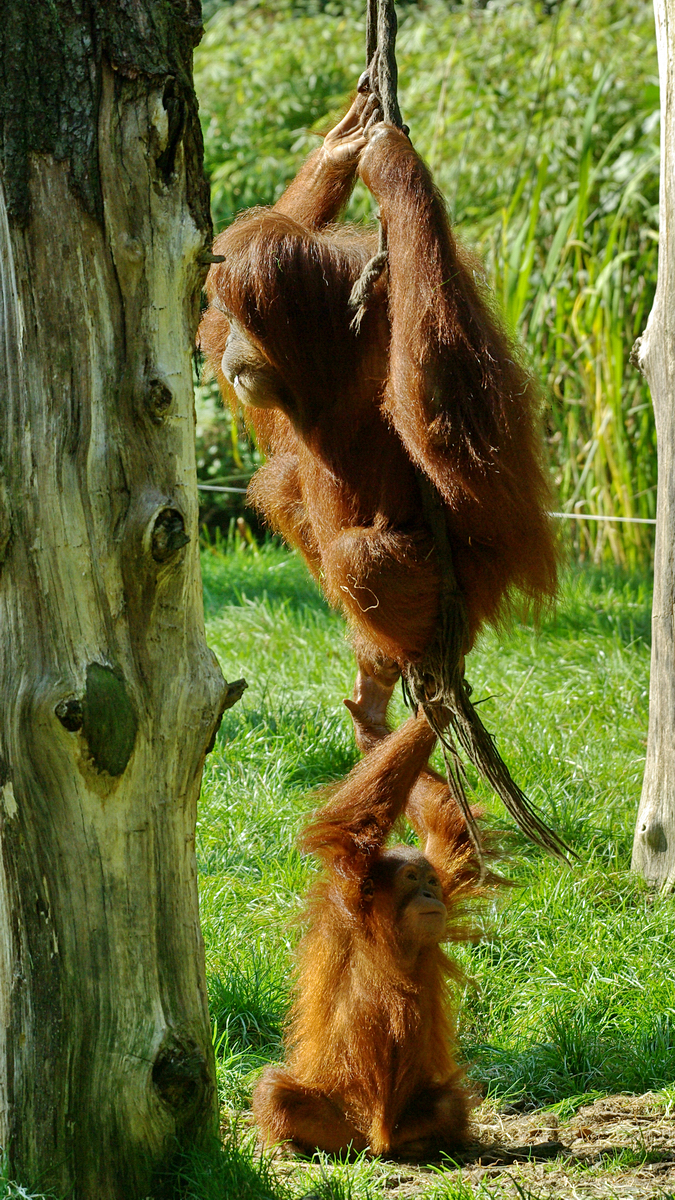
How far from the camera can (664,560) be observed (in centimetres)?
359

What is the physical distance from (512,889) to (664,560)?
1060 mm

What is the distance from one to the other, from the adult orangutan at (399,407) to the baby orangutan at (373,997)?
9.0 inches

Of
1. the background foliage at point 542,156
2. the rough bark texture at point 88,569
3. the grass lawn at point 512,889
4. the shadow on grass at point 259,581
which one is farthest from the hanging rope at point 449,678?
the background foliage at point 542,156

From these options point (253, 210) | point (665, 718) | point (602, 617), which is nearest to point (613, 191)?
point (602, 617)

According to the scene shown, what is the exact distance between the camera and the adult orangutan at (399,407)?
89.8 inches

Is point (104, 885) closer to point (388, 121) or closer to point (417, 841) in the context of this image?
point (388, 121)

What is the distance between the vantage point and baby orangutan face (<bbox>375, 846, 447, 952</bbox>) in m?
2.57

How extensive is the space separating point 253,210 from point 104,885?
1.53 meters

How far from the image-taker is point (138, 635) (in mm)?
2072

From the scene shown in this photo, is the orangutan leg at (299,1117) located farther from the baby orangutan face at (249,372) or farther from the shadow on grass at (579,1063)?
the baby orangutan face at (249,372)

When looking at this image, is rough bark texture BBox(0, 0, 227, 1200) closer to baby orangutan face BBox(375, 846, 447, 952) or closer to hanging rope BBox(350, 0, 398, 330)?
hanging rope BBox(350, 0, 398, 330)

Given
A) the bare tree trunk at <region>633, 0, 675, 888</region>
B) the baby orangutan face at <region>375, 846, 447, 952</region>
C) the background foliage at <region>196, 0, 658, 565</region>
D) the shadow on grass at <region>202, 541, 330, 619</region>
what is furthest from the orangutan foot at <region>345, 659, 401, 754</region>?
the background foliage at <region>196, 0, 658, 565</region>

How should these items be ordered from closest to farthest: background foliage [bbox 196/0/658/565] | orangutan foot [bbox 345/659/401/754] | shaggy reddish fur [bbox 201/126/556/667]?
shaggy reddish fur [bbox 201/126/556/667]
orangutan foot [bbox 345/659/401/754]
background foliage [bbox 196/0/658/565]

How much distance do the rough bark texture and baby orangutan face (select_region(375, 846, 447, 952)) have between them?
2.12 ft
